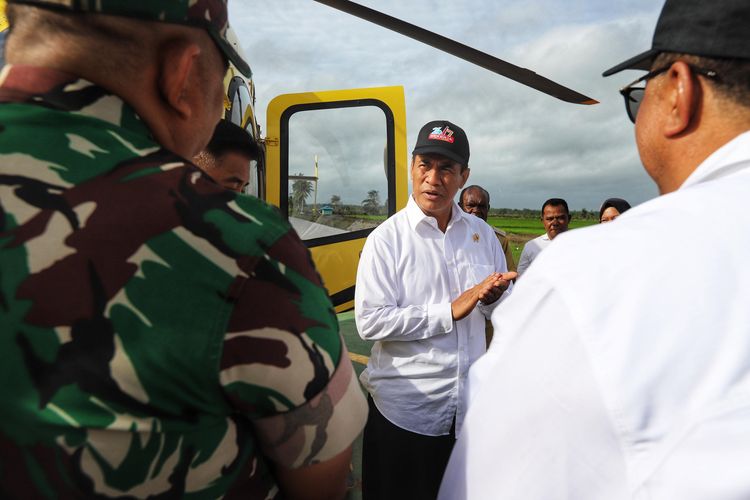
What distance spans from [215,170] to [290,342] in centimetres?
191

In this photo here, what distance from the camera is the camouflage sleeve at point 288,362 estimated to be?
0.67m

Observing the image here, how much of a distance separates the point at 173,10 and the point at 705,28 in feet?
2.97

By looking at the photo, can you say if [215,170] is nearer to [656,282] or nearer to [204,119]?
[204,119]

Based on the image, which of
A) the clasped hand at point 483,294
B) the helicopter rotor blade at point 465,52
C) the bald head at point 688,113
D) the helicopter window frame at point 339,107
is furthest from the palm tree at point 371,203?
the bald head at point 688,113

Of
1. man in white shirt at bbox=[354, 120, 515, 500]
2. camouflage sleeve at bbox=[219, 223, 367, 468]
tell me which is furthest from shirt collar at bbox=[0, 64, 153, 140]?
man in white shirt at bbox=[354, 120, 515, 500]

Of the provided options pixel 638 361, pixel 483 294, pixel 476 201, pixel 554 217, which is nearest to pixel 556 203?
pixel 554 217

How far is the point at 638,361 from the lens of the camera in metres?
0.67

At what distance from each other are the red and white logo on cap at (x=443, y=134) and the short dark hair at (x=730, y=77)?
1705 millimetres

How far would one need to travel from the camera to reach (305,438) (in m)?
0.75

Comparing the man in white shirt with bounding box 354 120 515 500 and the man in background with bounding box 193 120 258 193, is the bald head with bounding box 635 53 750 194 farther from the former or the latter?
the man in background with bounding box 193 120 258 193

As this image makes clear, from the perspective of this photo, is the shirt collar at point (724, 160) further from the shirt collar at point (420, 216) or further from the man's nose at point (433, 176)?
the man's nose at point (433, 176)

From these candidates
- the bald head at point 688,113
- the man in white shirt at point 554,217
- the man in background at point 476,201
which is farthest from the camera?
the man in white shirt at point 554,217

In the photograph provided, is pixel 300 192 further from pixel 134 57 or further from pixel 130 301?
pixel 130 301

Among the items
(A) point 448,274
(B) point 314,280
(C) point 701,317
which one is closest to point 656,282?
(C) point 701,317
